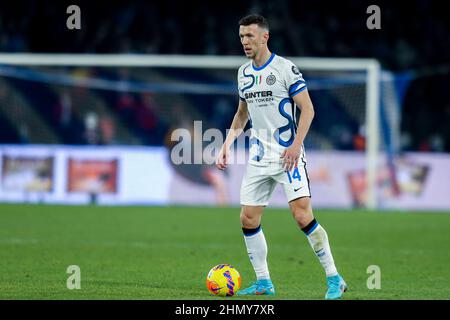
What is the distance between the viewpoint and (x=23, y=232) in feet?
45.8

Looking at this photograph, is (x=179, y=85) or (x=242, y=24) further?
(x=179, y=85)

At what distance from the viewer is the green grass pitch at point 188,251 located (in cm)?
847

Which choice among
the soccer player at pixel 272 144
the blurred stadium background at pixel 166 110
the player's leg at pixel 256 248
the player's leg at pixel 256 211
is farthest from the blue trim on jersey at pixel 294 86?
the blurred stadium background at pixel 166 110

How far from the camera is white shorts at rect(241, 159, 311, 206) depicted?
26.3ft

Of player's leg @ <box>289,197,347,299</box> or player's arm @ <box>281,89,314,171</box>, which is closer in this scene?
player's arm @ <box>281,89,314,171</box>

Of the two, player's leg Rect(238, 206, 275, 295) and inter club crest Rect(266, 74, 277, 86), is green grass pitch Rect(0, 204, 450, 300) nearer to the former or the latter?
player's leg Rect(238, 206, 275, 295)

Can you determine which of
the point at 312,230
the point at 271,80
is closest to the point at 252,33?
the point at 271,80

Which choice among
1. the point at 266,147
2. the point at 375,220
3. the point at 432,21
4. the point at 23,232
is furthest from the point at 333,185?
the point at 266,147

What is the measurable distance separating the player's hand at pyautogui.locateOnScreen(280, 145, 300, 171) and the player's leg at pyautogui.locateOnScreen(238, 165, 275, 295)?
1.12 ft

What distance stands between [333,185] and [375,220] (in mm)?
3230

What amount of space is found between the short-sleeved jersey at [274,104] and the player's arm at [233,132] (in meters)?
0.35

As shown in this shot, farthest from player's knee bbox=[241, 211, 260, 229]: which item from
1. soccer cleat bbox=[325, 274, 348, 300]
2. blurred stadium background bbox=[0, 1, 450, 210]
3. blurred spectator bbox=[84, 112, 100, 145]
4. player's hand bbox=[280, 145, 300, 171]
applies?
blurred spectator bbox=[84, 112, 100, 145]

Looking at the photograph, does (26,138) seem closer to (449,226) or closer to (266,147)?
(449,226)

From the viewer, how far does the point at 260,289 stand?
8.25 metres
